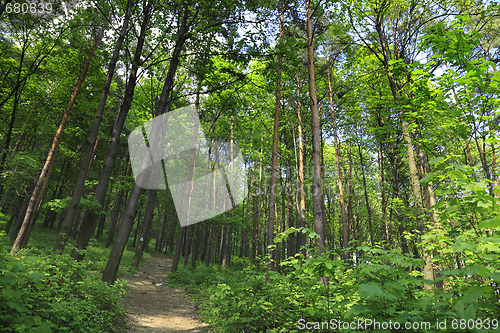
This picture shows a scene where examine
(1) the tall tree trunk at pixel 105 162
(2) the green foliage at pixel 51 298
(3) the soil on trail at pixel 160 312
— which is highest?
(1) the tall tree trunk at pixel 105 162

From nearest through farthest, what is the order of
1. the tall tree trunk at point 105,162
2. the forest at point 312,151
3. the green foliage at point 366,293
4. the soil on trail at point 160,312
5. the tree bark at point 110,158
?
the green foliage at point 366,293 < the forest at point 312,151 < the soil on trail at point 160,312 < the tall tree trunk at point 105,162 < the tree bark at point 110,158

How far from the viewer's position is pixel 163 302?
1020 centimetres

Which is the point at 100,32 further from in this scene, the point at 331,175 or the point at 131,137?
the point at 331,175

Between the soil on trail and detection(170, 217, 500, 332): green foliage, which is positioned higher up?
detection(170, 217, 500, 332): green foliage

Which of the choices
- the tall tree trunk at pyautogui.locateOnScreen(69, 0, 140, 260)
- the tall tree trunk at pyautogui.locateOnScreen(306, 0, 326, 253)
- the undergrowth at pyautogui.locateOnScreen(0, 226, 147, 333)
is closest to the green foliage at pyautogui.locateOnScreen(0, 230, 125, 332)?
the undergrowth at pyautogui.locateOnScreen(0, 226, 147, 333)

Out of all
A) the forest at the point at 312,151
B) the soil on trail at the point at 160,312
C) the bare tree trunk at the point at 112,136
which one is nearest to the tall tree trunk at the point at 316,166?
the forest at the point at 312,151

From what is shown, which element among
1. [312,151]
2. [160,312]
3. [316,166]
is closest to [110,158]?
[160,312]

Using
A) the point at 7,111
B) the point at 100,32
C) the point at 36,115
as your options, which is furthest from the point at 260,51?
the point at 7,111

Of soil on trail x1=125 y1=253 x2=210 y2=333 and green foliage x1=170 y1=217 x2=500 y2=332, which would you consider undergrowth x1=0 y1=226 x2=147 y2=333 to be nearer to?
soil on trail x1=125 y1=253 x2=210 y2=333

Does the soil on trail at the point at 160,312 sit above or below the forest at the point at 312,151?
below

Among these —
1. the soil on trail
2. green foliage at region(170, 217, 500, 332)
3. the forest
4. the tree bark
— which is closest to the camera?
green foliage at region(170, 217, 500, 332)

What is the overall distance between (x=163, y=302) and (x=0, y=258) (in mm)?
8098

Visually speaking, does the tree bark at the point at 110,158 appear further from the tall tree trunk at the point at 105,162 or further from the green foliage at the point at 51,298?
the green foliage at the point at 51,298

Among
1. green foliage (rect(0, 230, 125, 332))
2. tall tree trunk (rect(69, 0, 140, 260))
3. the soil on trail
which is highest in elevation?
tall tree trunk (rect(69, 0, 140, 260))
